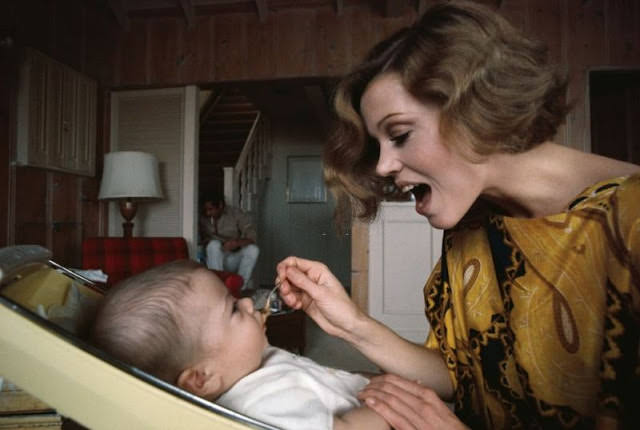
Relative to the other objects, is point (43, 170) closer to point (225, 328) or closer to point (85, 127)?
point (85, 127)

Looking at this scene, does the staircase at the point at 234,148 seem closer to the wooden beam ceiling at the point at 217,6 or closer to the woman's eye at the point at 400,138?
the wooden beam ceiling at the point at 217,6

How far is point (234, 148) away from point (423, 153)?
5876 millimetres

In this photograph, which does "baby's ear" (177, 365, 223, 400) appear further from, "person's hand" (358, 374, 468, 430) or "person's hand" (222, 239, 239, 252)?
"person's hand" (222, 239, 239, 252)

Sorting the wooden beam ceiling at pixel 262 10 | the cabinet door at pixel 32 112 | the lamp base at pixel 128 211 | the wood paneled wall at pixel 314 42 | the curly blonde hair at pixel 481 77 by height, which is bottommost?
the lamp base at pixel 128 211

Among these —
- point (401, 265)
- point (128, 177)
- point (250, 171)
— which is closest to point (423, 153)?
point (401, 265)

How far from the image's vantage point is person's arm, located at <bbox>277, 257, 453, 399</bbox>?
36.5 inches

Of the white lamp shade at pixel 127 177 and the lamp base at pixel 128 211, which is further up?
the white lamp shade at pixel 127 177

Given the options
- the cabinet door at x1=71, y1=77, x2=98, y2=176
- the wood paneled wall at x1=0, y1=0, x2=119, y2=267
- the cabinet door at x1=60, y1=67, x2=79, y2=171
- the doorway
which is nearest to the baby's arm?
the wood paneled wall at x1=0, y1=0, x2=119, y2=267

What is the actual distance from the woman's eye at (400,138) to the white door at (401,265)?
2898mm

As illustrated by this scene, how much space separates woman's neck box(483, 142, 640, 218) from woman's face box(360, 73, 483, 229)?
0.06m

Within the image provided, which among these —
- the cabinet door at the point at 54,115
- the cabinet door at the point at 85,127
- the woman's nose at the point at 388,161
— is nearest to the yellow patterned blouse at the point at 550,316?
the woman's nose at the point at 388,161

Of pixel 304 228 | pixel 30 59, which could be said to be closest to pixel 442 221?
pixel 30 59

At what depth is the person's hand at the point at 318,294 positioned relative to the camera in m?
0.92

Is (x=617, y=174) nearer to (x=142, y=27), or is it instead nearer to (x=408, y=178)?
(x=408, y=178)
